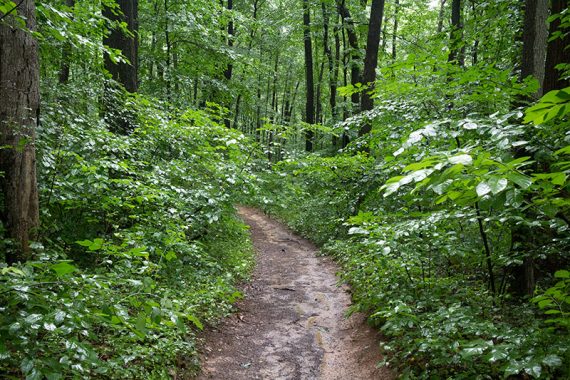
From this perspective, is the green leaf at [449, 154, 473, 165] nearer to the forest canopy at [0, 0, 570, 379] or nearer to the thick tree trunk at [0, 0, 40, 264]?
the forest canopy at [0, 0, 570, 379]

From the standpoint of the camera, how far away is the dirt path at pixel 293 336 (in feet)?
16.1

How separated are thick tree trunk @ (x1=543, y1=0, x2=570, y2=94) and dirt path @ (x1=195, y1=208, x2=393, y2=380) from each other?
4039 mm

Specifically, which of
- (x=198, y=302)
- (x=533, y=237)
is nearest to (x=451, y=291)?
(x=533, y=237)

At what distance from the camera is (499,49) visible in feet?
24.4

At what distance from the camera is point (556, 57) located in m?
4.39

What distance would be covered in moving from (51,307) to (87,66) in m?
6.88

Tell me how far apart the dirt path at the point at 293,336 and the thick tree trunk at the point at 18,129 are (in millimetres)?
2837

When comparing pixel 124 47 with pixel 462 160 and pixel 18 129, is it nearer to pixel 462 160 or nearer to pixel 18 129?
pixel 18 129

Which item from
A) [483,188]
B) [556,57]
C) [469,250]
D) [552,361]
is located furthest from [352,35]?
[483,188]

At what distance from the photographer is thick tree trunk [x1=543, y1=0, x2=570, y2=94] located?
14.1ft

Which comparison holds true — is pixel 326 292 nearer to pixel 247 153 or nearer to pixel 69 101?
pixel 247 153

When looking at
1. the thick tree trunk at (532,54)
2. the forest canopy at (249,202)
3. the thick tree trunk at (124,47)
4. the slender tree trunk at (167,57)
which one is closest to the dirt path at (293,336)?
the forest canopy at (249,202)

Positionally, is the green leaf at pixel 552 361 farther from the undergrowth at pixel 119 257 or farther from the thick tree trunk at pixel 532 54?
the undergrowth at pixel 119 257

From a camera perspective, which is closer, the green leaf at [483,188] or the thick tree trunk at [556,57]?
the green leaf at [483,188]
